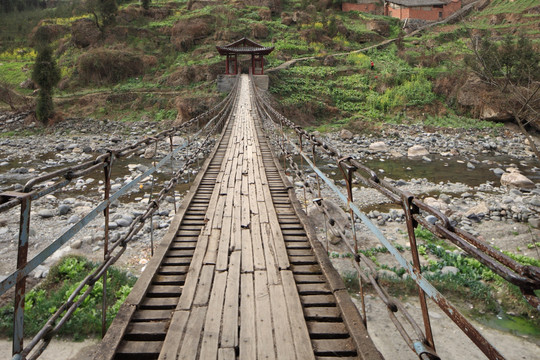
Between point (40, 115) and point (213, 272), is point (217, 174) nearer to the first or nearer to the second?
point (213, 272)

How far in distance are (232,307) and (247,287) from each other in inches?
11.5

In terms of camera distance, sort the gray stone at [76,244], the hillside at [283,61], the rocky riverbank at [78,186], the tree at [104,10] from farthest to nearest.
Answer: the tree at [104,10] → the hillside at [283,61] → the rocky riverbank at [78,186] → the gray stone at [76,244]

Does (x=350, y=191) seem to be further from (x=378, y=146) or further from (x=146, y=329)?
(x=378, y=146)

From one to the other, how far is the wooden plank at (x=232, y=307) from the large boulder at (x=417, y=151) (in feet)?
42.8

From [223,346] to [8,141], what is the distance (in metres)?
20.4

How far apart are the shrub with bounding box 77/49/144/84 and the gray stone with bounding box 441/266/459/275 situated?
26393mm

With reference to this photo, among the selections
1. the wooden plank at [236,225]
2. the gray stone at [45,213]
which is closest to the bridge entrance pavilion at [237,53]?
the gray stone at [45,213]

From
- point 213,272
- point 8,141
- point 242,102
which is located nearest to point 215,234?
point 213,272

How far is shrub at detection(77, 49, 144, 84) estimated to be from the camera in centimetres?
2511

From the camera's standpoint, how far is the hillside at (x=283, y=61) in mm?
20188

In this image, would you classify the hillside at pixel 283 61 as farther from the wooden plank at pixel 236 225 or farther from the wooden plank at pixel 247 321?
the wooden plank at pixel 247 321

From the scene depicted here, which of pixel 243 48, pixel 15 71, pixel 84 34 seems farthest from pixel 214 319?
pixel 15 71

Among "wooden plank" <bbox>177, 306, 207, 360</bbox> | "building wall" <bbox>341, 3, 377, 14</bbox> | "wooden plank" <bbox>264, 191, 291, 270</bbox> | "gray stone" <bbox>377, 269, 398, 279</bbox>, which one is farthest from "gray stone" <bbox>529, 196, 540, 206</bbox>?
"building wall" <bbox>341, 3, 377, 14</bbox>

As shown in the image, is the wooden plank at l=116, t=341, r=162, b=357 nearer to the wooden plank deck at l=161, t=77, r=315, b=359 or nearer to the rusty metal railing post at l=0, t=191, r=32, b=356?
the wooden plank deck at l=161, t=77, r=315, b=359
